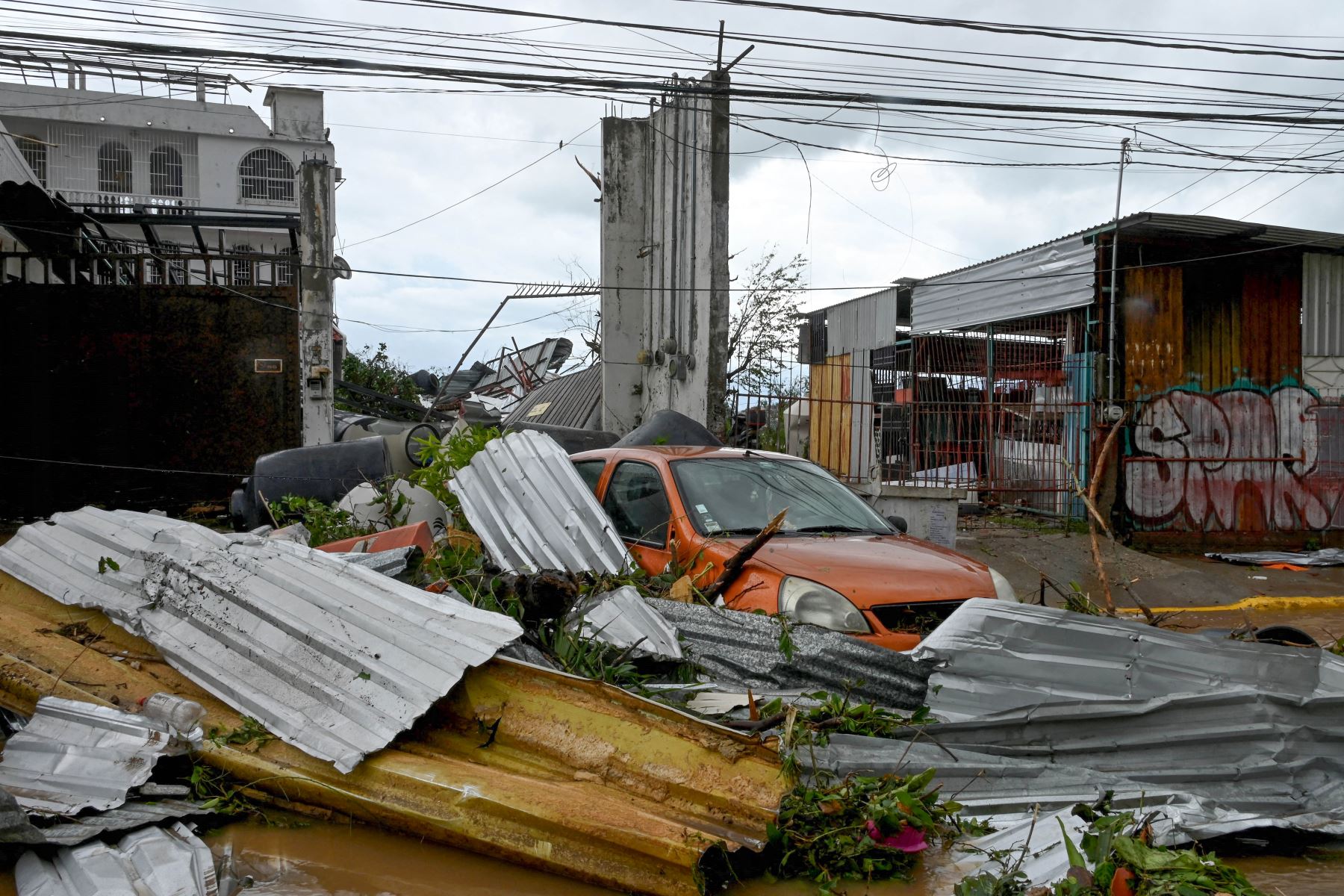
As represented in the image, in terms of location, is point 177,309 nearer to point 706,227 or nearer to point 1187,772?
point 706,227

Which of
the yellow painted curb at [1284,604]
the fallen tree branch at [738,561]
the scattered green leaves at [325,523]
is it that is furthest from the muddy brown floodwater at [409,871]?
the yellow painted curb at [1284,604]

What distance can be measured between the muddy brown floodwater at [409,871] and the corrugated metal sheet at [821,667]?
0.98 metres

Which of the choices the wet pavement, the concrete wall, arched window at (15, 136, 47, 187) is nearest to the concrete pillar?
the concrete wall

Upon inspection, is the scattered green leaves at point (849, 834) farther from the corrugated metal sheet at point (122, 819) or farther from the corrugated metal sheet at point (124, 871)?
the corrugated metal sheet at point (122, 819)

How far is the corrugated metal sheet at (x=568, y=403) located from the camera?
14.3m

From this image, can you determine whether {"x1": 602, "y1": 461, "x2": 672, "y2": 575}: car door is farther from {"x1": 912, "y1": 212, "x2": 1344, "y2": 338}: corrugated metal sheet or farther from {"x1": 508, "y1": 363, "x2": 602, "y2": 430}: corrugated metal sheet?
{"x1": 912, "y1": 212, "x2": 1344, "y2": 338}: corrugated metal sheet

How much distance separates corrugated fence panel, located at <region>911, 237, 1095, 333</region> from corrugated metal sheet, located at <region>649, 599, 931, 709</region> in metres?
9.86

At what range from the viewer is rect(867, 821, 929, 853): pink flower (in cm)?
320

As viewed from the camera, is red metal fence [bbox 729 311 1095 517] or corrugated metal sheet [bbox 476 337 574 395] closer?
red metal fence [bbox 729 311 1095 517]

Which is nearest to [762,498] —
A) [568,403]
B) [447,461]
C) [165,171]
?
[447,461]

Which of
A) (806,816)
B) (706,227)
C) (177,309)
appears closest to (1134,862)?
(806,816)

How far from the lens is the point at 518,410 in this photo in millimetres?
16281

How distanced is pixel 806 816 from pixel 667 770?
19.1 inches

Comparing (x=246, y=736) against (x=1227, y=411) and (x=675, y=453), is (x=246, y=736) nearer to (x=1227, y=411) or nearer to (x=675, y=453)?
(x=675, y=453)
